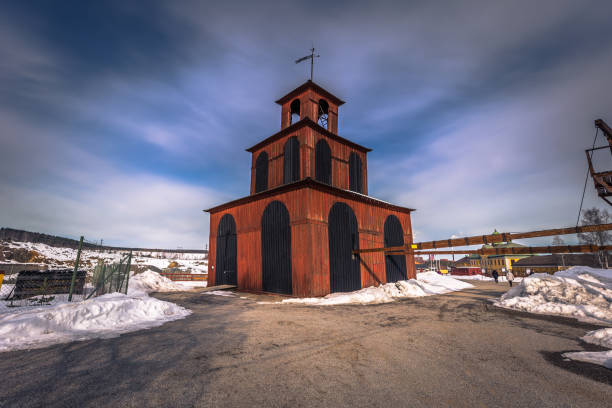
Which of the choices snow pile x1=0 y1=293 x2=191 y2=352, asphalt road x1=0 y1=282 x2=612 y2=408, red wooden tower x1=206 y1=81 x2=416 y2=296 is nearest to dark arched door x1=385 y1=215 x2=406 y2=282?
red wooden tower x1=206 y1=81 x2=416 y2=296

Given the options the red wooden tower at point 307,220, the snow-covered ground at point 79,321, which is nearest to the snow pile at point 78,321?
the snow-covered ground at point 79,321

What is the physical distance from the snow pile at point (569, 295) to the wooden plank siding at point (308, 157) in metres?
13.1

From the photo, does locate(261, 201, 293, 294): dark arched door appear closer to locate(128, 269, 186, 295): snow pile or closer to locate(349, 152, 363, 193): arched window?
locate(349, 152, 363, 193): arched window

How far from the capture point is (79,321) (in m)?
6.52

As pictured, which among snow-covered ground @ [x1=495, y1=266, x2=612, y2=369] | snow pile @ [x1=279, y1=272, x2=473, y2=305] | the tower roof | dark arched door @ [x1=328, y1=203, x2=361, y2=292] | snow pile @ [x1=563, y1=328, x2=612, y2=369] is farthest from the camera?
the tower roof

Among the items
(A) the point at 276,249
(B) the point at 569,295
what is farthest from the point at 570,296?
(A) the point at 276,249

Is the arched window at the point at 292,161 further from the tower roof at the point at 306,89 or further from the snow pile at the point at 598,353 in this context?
the snow pile at the point at 598,353

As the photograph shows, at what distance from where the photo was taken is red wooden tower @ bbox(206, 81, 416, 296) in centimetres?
1549

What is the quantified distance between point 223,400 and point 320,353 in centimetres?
235

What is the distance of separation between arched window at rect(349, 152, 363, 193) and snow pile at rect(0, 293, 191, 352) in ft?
54.9

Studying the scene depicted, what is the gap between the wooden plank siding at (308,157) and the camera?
63.6 feet

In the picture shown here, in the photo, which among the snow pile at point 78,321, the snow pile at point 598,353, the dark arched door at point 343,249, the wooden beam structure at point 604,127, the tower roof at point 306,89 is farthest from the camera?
the tower roof at point 306,89

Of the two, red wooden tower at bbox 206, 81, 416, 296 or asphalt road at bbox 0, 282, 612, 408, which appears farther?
red wooden tower at bbox 206, 81, 416, 296

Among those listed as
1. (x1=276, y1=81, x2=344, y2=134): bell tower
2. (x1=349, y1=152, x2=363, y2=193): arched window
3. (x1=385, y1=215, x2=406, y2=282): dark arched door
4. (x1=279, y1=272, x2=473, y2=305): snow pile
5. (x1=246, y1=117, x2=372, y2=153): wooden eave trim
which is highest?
(x1=276, y1=81, x2=344, y2=134): bell tower
